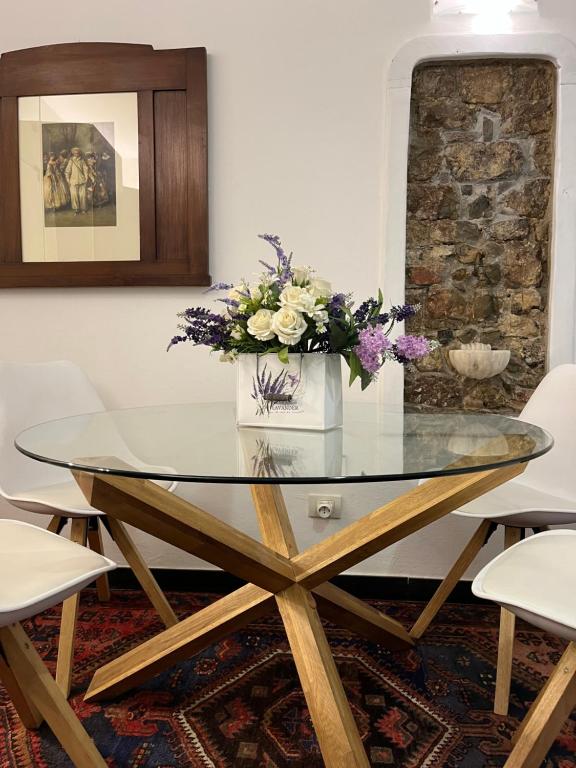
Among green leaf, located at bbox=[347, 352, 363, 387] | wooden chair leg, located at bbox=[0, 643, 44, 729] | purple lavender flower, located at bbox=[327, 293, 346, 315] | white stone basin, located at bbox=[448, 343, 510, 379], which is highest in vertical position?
purple lavender flower, located at bbox=[327, 293, 346, 315]

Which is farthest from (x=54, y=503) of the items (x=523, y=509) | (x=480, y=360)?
(x=480, y=360)

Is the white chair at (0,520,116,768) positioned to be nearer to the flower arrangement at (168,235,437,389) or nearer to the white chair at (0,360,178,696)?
the white chair at (0,360,178,696)

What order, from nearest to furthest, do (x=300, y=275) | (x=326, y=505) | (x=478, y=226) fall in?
1. (x=300, y=275)
2. (x=326, y=505)
3. (x=478, y=226)

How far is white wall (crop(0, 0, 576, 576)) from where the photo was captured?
2.44 meters

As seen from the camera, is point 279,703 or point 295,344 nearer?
point 295,344

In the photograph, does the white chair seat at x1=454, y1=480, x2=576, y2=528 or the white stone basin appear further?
the white stone basin

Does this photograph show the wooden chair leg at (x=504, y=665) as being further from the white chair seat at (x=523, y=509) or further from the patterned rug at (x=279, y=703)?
the white chair seat at (x=523, y=509)

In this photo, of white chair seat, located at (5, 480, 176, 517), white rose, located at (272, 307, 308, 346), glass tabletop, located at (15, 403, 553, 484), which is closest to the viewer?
glass tabletop, located at (15, 403, 553, 484)

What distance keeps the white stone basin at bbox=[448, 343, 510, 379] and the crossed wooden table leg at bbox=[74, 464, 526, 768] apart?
1056mm

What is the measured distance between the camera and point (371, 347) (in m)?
1.57

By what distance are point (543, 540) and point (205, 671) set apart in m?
1.09

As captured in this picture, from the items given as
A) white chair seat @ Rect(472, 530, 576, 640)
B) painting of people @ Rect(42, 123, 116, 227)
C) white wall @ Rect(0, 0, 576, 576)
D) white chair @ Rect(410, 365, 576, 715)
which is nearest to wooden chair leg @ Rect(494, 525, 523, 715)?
white chair @ Rect(410, 365, 576, 715)

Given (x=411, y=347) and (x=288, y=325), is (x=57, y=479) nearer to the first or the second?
(x=288, y=325)

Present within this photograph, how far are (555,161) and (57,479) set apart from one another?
2.16 metres
